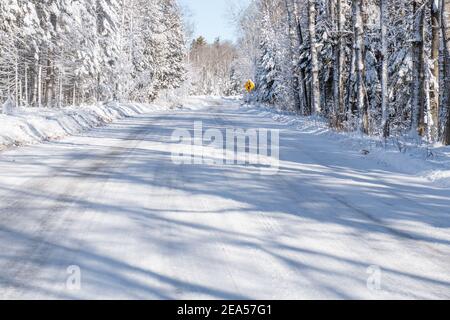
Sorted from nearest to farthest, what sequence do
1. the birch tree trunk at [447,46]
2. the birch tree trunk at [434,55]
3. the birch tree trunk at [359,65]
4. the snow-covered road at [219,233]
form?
the snow-covered road at [219,233], the birch tree trunk at [447,46], the birch tree trunk at [434,55], the birch tree trunk at [359,65]

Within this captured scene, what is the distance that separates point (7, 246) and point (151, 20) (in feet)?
159

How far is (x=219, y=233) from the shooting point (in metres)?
5.15

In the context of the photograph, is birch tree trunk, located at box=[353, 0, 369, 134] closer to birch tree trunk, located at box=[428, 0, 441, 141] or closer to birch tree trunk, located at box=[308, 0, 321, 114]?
birch tree trunk, located at box=[428, 0, 441, 141]

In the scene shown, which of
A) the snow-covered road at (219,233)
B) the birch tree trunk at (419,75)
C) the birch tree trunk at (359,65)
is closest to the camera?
the snow-covered road at (219,233)

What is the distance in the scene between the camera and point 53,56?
3077cm

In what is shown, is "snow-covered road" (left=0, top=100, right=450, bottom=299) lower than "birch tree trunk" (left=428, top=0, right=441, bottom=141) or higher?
lower

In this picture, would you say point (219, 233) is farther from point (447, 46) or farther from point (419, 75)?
point (419, 75)

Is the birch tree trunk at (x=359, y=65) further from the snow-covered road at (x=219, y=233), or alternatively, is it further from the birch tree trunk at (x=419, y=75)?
the snow-covered road at (x=219, y=233)

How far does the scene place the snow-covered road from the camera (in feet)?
12.6

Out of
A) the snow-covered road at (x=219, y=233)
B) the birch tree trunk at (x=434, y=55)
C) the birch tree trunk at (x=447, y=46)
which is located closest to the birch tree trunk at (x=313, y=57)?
the birch tree trunk at (x=434, y=55)

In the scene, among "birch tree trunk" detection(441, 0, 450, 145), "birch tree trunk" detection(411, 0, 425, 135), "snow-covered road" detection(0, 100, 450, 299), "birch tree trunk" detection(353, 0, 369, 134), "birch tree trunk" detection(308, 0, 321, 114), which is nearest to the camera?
"snow-covered road" detection(0, 100, 450, 299)

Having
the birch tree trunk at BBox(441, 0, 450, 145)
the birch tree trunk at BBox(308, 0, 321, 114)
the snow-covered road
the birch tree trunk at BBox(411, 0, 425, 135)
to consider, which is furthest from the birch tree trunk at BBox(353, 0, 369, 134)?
the snow-covered road

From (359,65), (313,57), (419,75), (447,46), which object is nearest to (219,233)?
(447,46)

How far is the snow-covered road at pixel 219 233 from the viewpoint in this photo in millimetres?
3842
